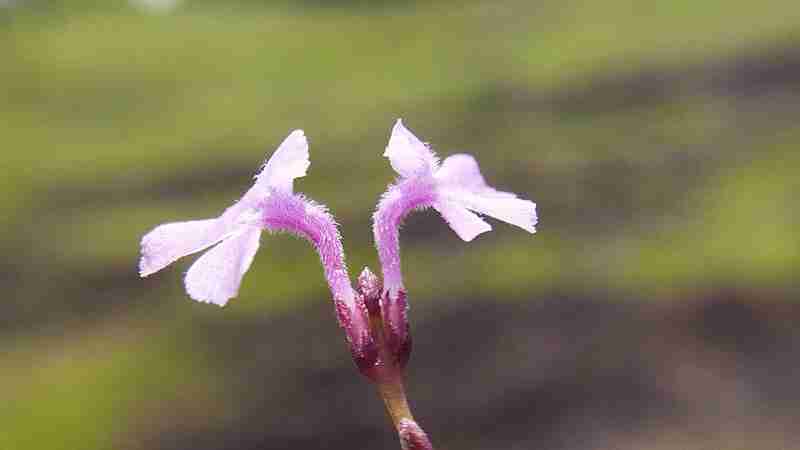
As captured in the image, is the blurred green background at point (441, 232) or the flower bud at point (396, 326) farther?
the blurred green background at point (441, 232)

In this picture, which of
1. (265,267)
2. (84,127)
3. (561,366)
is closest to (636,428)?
(561,366)

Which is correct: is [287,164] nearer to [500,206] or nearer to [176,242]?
[176,242]

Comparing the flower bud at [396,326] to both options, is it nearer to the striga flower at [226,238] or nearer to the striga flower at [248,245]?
the striga flower at [248,245]

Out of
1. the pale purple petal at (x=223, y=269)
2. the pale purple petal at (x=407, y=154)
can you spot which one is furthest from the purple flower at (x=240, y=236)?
the pale purple petal at (x=407, y=154)

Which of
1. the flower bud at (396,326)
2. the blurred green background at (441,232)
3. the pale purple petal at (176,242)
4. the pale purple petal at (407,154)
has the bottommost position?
the flower bud at (396,326)

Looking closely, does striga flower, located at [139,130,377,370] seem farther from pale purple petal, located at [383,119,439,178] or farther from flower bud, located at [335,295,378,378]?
pale purple petal, located at [383,119,439,178]

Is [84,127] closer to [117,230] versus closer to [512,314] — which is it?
[117,230]

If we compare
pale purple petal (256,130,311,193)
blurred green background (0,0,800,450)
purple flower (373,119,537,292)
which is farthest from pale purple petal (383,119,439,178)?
blurred green background (0,0,800,450)
